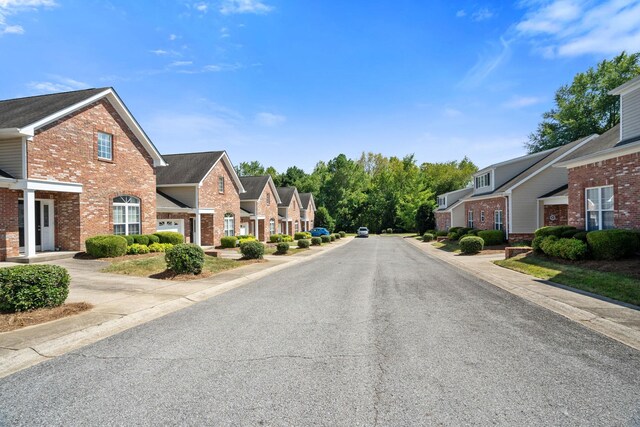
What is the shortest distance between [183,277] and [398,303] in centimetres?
746

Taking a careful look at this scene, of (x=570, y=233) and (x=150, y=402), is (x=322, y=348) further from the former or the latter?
(x=570, y=233)

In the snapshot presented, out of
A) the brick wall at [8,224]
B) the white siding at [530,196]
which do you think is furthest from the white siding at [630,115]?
the brick wall at [8,224]

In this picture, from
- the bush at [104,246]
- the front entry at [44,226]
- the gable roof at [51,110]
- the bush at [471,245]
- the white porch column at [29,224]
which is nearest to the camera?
the white porch column at [29,224]

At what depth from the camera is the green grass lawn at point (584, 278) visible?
9422mm

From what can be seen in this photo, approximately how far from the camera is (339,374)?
15.1 feet

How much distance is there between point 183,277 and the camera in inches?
488

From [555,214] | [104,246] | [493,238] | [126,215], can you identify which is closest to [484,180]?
[555,214]

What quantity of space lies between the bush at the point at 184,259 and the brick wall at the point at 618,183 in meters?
16.6

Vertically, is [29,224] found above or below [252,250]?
above

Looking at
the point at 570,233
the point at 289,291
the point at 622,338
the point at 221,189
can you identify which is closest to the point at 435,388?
the point at 622,338

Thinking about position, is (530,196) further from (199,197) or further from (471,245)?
(199,197)

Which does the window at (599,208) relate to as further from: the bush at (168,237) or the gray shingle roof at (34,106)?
the gray shingle roof at (34,106)

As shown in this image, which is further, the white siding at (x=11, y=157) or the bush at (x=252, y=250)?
the bush at (x=252, y=250)

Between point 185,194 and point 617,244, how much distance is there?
83.2ft
